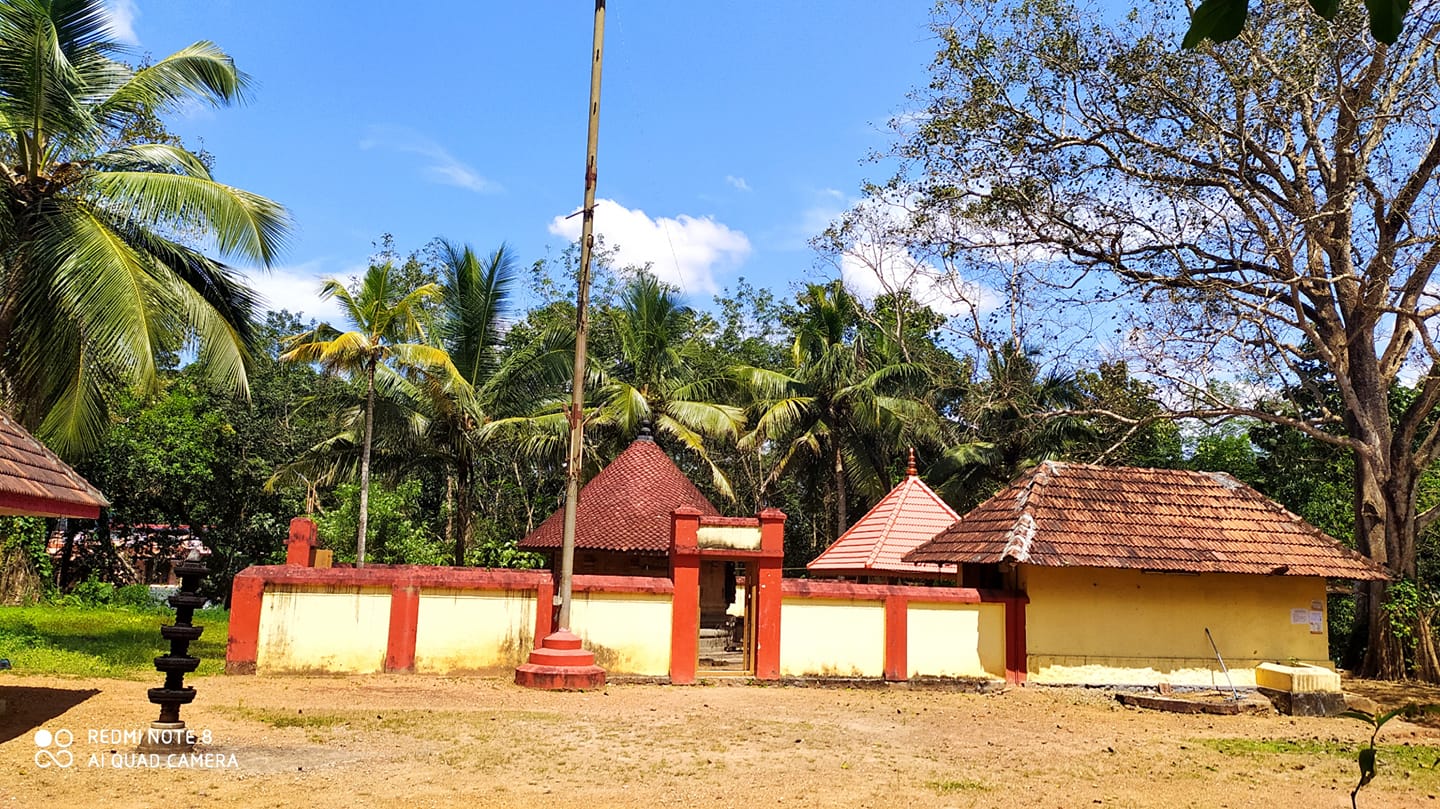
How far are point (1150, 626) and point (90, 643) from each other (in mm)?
15611

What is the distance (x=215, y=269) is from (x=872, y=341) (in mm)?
22262

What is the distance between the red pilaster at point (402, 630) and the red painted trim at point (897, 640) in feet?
20.9

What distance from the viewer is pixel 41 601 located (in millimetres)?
25781

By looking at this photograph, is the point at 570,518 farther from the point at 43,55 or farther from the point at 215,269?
the point at 43,55

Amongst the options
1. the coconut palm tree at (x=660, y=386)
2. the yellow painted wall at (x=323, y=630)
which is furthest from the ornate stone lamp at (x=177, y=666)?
the coconut palm tree at (x=660, y=386)

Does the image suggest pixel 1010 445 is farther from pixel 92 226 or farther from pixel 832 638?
pixel 92 226

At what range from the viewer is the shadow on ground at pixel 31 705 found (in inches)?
321

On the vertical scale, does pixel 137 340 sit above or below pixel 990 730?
above

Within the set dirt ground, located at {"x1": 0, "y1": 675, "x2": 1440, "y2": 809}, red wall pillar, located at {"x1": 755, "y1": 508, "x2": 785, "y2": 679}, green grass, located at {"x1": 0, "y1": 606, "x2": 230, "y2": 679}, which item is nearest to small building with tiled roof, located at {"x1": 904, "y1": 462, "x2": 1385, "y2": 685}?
dirt ground, located at {"x1": 0, "y1": 675, "x2": 1440, "y2": 809}

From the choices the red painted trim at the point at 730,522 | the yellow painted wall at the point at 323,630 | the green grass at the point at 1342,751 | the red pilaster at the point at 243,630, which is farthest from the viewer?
the red painted trim at the point at 730,522

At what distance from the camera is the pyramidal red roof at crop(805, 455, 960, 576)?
64.5ft

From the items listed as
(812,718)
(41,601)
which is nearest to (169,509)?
(41,601)

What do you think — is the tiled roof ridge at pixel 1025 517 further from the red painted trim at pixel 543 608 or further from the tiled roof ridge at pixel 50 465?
the tiled roof ridge at pixel 50 465

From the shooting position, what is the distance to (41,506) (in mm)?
7695
